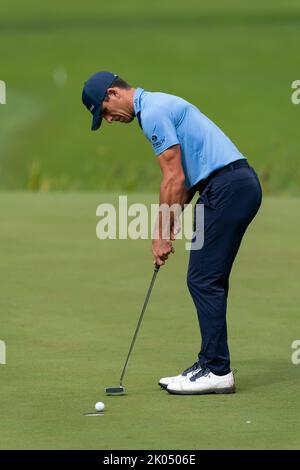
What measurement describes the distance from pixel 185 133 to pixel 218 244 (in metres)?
0.70

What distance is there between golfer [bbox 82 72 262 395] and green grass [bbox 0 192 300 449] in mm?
281

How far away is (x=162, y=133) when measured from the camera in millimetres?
9258

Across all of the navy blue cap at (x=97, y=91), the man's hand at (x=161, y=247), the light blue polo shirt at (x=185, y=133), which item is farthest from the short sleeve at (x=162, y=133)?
the man's hand at (x=161, y=247)

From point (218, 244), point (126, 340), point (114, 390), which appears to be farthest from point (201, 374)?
point (126, 340)

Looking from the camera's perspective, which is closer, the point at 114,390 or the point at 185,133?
the point at 185,133

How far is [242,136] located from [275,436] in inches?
751

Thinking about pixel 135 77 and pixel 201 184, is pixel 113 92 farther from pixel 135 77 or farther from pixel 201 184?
pixel 135 77

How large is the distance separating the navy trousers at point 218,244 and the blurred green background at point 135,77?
12579 millimetres

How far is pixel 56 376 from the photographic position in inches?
399

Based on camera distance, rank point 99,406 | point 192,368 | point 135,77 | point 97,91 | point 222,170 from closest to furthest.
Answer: point 99,406 → point 97,91 → point 222,170 → point 192,368 → point 135,77

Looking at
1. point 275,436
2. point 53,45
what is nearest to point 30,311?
point 275,436

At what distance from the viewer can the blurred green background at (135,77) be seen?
25.0 meters

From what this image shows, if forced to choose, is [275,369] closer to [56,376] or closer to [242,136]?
[56,376]

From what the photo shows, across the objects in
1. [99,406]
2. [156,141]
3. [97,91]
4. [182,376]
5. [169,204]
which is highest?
[97,91]
